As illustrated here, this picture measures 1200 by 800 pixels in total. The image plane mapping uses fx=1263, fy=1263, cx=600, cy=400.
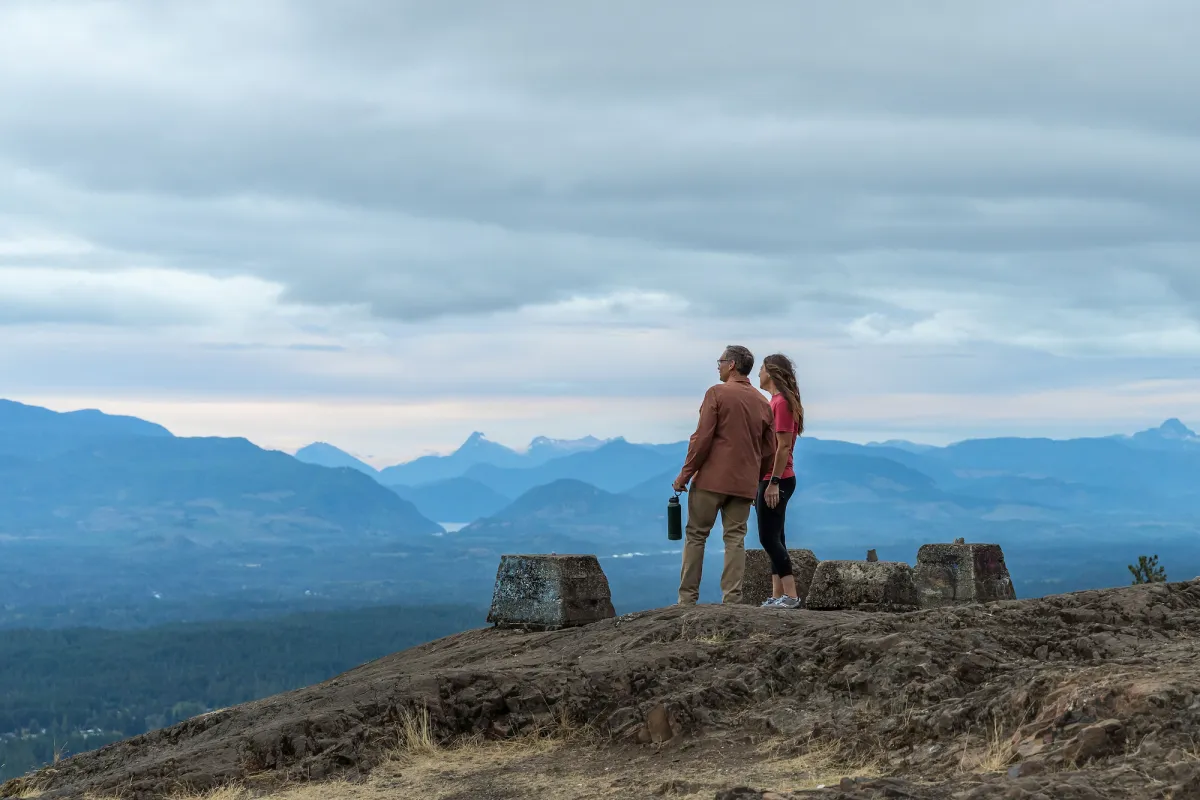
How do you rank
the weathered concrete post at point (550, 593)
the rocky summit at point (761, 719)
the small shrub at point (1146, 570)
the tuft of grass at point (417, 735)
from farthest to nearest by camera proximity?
the small shrub at point (1146, 570) → the weathered concrete post at point (550, 593) → the tuft of grass at point (417, 735) → the rocky summit at point (761, 719)

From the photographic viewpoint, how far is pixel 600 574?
14.3m

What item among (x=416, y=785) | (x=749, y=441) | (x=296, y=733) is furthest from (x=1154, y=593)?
(x=296, y=733)

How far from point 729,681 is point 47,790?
6.05 m

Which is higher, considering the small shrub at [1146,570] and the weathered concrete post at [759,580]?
the weathered concrete post at [759,580]

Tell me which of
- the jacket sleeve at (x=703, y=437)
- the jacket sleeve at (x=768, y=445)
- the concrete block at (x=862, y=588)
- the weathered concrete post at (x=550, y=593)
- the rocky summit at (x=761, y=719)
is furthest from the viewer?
Result: the concrete block at (x=862, y=588)

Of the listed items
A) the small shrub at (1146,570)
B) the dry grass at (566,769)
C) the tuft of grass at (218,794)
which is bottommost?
the tuft of grass at (218,794)

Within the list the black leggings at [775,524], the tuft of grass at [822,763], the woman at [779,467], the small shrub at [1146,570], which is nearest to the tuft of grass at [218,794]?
the tuft of grass at [822,763]

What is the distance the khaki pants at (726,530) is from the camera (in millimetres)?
12805

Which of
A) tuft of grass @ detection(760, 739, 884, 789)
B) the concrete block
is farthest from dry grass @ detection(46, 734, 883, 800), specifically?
the concrete block

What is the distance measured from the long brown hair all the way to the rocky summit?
7.13 feet

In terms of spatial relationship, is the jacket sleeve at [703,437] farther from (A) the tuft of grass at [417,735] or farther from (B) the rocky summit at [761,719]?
(A) the tuft of grass at [417,735]

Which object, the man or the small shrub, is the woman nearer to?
the man

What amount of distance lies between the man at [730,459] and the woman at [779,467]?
0.51 feet

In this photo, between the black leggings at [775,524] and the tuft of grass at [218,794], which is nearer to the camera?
the tuft of grass at [218,794]
